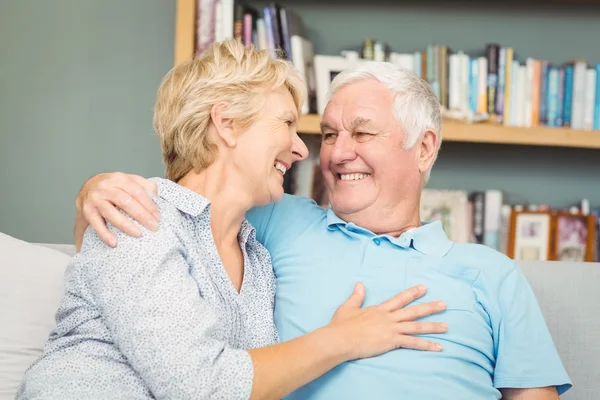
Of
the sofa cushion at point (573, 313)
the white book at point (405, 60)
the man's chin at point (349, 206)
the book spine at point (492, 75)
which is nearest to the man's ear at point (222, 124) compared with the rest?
the man's chin at point (349, 206)

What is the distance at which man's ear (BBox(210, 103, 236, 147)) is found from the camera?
1434 millimetres

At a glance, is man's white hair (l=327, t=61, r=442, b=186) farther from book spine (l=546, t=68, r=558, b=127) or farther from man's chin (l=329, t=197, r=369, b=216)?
book spine (l=546, t=68, r=558, b=127)

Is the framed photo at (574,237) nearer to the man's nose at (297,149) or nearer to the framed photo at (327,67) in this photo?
the framed photo at (327,67)

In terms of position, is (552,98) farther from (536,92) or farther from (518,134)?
(518,134)

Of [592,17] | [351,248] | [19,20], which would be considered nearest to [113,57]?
[19,20]

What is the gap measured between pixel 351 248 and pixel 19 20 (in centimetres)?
199

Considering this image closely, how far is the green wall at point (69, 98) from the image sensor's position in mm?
2914

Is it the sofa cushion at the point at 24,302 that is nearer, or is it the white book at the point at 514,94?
the sofa cushion at the point at 24,302

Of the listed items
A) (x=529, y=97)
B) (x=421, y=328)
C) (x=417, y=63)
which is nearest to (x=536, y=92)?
(x=529, y=97)

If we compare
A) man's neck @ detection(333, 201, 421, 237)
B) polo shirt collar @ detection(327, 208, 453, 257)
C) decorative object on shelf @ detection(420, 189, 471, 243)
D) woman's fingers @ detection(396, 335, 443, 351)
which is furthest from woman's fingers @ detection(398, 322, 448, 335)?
decorative object on shelf @ detection(420, 189, 471, 243)

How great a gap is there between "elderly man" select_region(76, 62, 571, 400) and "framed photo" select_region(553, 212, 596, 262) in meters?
1.18

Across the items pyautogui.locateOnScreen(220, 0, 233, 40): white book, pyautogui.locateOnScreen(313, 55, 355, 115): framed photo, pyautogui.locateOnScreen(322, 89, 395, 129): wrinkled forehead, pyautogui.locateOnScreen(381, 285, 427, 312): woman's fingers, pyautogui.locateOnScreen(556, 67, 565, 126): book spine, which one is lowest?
pyautogui.locateOnScreen(381, 285, 427, 312): woman's fingers

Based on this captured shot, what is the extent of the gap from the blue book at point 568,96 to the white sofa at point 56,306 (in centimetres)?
100

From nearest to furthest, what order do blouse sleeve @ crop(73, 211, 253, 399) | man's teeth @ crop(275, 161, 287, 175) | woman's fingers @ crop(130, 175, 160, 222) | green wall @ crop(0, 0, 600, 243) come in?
1. blouse sleeve @ crop(73, 211, 253, 399)
2. woman's fingers @ crop(130, 175, 160, 222)
3. man's teeth @ crop(275, 161, 287, 175)
4. green wall @ crop(0, 0, 600, 243)
